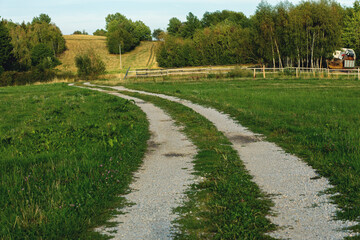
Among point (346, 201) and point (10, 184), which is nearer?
point (346, 201)

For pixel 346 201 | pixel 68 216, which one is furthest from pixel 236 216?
pixel 68 216

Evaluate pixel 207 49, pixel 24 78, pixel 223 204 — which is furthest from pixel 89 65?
pixel 223 204

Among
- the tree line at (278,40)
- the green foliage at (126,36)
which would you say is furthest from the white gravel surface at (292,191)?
Answer: the green foliage at (126,36)

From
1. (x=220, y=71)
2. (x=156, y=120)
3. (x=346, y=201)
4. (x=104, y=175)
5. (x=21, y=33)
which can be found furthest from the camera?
(x=21, y=33)

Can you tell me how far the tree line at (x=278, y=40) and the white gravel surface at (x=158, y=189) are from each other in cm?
4447

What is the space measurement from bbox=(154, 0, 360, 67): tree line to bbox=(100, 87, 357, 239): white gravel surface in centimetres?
4446

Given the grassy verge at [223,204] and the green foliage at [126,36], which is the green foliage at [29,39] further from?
the grassy verge at [223,204]

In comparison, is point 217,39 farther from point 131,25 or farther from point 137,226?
point 137,226

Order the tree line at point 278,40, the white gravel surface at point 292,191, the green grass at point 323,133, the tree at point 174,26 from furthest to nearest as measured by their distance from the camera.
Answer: the tree at point 174,26 < the tree line at point 278,40 < the green grass at point 323,133 < the white gravel surface at point 292,191

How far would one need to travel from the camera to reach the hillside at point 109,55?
98.1m

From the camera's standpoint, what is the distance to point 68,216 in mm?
4770

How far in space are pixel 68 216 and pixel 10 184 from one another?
2011 mm

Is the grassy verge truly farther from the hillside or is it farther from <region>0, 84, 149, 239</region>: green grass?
the hillside

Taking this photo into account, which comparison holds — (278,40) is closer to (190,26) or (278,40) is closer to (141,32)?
(190,26)
